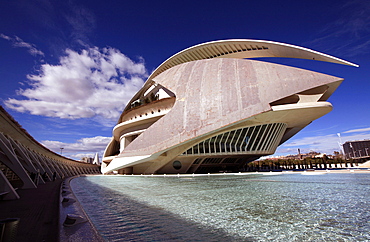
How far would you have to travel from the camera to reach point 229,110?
61.4 ft

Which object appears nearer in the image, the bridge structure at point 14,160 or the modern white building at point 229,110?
the bridge structure at point 14,160

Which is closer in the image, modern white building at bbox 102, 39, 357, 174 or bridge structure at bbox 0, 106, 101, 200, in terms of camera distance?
bridge structure at bbox 0, 106, 101, 200

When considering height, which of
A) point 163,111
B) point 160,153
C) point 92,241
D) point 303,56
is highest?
point 303,56

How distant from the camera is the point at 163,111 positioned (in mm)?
26297

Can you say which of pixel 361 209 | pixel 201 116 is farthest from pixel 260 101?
pixel 361 209

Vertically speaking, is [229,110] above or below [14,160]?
above

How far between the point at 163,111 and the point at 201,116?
26.3 feet

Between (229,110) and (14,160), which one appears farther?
(229,110)

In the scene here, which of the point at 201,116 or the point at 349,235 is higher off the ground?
the point at 201,116

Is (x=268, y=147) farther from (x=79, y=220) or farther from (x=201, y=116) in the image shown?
(x=79, y=220)

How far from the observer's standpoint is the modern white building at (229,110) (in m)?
18.3

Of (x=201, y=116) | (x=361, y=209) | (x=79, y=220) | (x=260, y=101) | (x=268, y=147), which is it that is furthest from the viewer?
(x=268, y=147)

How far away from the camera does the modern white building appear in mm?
18266

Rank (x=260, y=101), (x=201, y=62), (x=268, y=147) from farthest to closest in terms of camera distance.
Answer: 1. (x=201, y=62)
2. (x=268, y=147)
3. (x=260, y=101)
